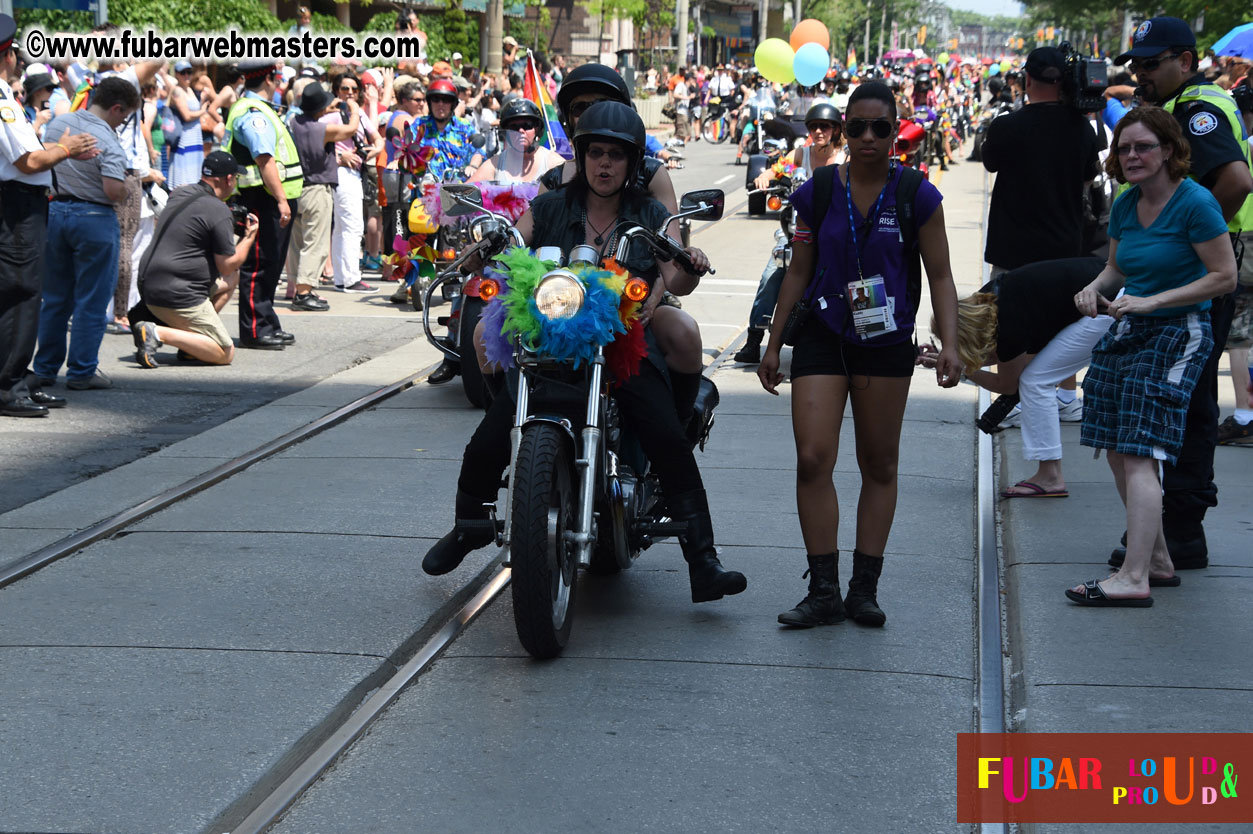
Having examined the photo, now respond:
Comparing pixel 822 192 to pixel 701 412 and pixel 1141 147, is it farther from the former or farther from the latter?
pixel 1141 147

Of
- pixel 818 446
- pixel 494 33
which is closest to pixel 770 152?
pixel 818 446

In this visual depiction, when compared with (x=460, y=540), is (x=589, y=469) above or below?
above

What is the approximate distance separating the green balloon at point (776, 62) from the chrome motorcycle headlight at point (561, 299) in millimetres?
20718

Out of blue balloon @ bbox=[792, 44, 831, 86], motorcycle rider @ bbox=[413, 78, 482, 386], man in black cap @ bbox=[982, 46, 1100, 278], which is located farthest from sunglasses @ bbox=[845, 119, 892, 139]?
blue balloon @ bbox=[792, 44, 831, 86]

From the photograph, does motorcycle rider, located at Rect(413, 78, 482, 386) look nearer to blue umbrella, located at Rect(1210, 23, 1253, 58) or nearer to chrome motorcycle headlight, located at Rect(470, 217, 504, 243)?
blue umbrella, located at Rect(1210, 23, 1253, 58)

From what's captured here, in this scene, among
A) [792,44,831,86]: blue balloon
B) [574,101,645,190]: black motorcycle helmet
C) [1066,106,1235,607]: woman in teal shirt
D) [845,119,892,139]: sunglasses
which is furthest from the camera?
[792,44,831,86]: blue balloon

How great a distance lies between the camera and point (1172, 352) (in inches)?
214

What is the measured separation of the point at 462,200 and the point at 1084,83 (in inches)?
151

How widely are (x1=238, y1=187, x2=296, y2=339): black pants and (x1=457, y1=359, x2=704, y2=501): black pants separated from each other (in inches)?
245

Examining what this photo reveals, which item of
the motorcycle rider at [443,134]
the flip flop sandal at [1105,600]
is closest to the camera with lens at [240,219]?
the motorcycle rider at [443,134]

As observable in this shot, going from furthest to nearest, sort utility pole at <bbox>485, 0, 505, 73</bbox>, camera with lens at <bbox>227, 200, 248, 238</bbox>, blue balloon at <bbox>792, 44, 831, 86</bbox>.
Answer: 1. utility pole at <bbox>485, 0, 505, 73</bbox>
2. blue balloon at <bbox>792, 44, 831, 86</bbox>
3. camera with lens at <bbox>227, 200, 248, 238</bbox>

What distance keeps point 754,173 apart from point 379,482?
1171cm

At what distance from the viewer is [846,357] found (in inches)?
203

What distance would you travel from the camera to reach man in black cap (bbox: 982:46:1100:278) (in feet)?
25.6
